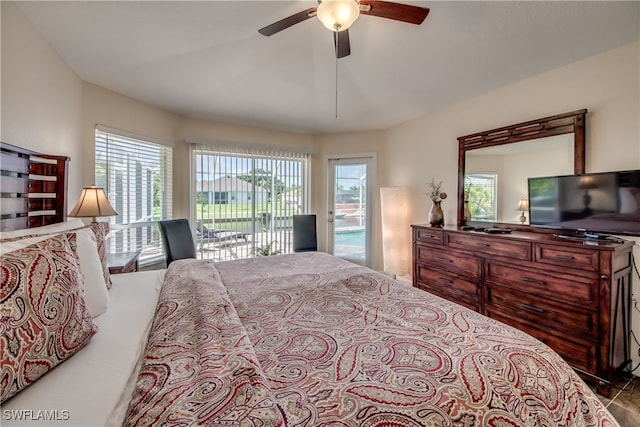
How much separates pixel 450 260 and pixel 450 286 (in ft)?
0.91

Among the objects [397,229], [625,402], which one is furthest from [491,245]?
[397,229]

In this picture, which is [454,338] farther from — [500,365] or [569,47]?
[569,47]

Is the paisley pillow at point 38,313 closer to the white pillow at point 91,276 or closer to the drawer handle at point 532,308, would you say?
the white pillow at point 91,276

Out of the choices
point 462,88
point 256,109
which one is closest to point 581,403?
point 462,88

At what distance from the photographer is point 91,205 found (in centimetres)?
225

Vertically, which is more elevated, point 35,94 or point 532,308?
A: point 35,94

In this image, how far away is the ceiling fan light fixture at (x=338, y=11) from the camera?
1324mm

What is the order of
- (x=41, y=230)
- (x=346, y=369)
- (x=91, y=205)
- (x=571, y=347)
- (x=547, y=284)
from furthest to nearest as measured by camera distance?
(x=91, y=205) < (x=547, y=284) < (x=571, y=347) < (x=41, y=230) < (x=346, y=369)

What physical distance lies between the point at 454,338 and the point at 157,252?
3651 millimetres

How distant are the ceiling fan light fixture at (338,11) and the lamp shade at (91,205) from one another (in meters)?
2.31

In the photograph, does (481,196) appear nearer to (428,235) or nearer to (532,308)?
(428,235)

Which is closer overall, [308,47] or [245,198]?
[308,47]

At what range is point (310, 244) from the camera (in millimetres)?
4207

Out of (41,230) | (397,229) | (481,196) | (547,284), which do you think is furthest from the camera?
(397,229)
